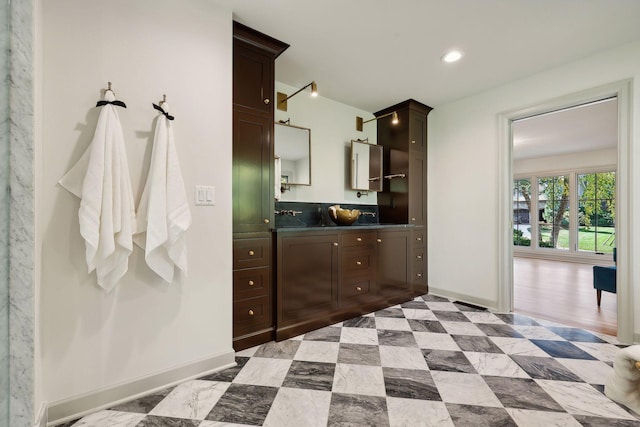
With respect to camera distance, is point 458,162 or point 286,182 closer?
point 286,182

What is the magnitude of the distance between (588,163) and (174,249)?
27.9 ft

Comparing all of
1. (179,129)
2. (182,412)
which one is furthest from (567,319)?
(179,129)

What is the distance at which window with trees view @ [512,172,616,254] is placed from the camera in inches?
239

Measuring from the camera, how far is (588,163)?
619 centimetres

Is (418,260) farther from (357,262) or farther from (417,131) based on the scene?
(417,131)

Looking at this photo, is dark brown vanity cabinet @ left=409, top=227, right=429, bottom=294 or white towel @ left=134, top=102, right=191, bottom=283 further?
dark brown vanity cabinet @ left=409, top=227, right=429, bottom=294

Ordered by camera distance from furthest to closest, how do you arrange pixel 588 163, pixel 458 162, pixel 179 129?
1. pixel 588 163
2. pixel 458 162
3. pixel 179 129

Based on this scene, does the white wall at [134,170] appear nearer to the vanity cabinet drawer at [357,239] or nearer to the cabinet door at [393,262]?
the vanity cabinet drawer at [357,239]

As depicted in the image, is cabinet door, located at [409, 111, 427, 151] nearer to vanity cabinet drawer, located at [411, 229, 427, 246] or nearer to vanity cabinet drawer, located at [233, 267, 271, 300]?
vanity cabinet drawer, located at [411, 229, 427, 246]

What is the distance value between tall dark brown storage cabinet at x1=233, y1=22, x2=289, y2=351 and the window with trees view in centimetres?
771

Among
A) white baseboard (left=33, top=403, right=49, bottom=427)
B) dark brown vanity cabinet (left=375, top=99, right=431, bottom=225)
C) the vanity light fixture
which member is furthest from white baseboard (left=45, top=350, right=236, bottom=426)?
the vanity light fixture

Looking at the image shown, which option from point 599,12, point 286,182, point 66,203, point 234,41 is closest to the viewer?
point 66,203

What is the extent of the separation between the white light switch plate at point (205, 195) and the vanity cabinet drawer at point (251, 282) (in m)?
0.55

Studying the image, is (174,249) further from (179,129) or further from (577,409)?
(577,409)
